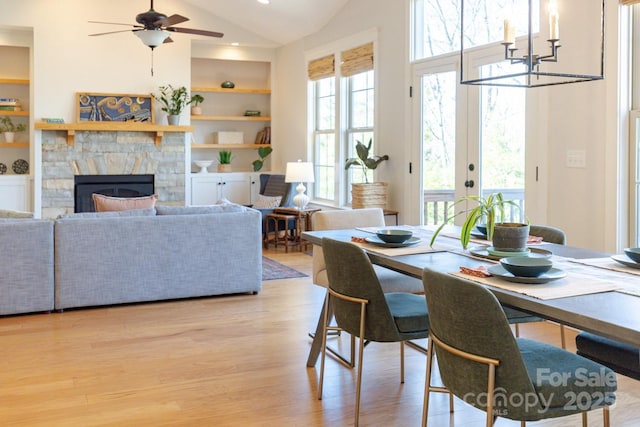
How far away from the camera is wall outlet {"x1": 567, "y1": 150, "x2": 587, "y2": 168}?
460 cm

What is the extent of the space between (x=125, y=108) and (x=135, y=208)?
13.1 feet

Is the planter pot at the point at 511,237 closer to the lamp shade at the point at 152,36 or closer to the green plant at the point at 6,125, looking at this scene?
the lamp shade at the point at 152,36

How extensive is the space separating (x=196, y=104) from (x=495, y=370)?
8587 millimetres

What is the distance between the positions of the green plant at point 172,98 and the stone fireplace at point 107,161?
1.12 feet

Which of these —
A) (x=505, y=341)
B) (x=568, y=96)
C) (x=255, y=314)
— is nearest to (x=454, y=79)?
(x=568, y=96)

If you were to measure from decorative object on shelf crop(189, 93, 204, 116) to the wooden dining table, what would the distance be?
6875 mm

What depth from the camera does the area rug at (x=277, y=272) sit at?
247 inches

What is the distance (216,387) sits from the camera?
3328mm

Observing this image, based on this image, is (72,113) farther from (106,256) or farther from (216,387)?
(216,387)

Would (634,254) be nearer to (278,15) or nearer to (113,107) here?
(278,15)

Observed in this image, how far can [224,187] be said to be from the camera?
991 cm

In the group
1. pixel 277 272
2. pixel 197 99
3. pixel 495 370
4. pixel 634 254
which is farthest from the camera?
pixel 197 99

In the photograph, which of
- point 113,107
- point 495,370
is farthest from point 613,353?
point 113,107

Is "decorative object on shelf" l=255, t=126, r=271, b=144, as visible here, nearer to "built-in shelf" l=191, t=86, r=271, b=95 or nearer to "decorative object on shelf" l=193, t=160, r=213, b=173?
"built-in shelf" l=191, t=86, r=271, b=95
